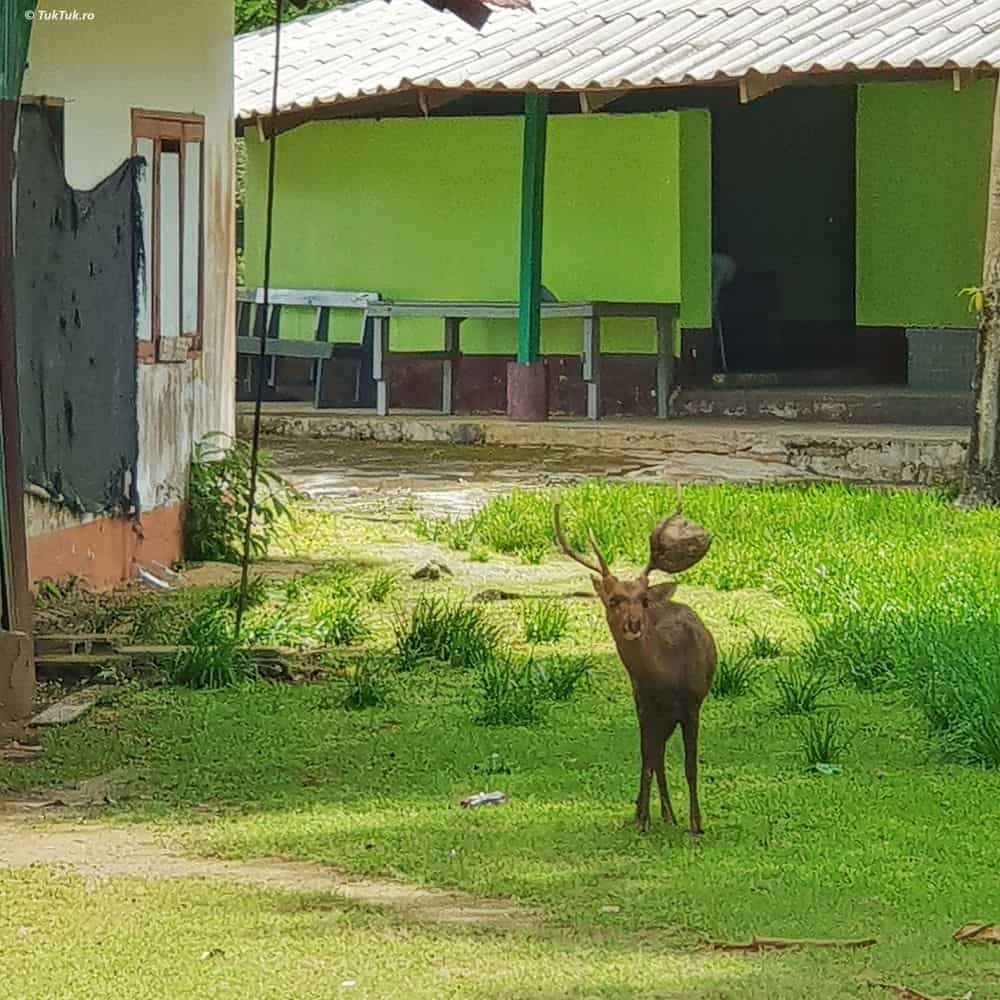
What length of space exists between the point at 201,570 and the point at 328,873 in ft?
19.8

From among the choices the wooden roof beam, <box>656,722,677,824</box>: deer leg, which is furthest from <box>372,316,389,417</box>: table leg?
<box>656,722,677,824</box>: deer leg

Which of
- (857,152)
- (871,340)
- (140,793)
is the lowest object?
(140,793)

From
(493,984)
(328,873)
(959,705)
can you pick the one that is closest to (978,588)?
(959,705)

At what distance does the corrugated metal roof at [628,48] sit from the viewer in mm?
15938

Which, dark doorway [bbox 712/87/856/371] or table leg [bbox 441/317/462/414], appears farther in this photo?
dark doorway [bbox 712/87/856/371]

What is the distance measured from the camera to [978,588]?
10.4 metres

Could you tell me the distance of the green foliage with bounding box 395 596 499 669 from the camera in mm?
9406

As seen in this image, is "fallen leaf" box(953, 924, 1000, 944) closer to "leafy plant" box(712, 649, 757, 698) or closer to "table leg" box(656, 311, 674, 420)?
"leafy plant" box(712, 649, 757, 698)

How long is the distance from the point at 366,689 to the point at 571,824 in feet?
7.13

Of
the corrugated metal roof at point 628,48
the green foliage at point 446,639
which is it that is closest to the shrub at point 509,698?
the green foliage at point 446,639

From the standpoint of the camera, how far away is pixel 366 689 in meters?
8.63

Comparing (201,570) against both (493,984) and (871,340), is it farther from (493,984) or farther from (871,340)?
(871,340)

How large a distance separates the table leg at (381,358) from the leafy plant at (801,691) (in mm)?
10281

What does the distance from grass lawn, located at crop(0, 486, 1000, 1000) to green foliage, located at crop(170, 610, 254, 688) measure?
12 centimetres
